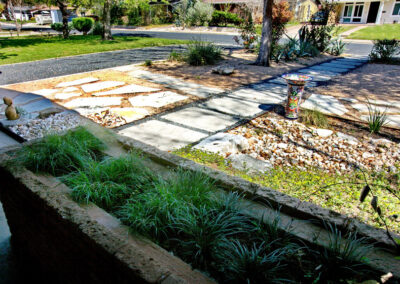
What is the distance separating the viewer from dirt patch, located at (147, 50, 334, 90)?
20.8ft

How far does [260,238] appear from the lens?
1442 millimetres

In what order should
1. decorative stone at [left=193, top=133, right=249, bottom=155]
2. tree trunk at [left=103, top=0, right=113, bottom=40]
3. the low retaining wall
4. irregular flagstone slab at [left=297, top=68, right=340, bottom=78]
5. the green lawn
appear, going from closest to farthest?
1. the low retaining wall
2. decorative stone at [left=193, top=133, right=249, bottom=155]
3. irregular flagstone slab at [left=297, top=68, right=340, bottom=78]
4. tree trunk at [left=103, top=0, right=113, bottom=40]
5. the green lawn

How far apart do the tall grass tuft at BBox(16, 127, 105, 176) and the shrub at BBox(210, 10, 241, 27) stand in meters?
22.8

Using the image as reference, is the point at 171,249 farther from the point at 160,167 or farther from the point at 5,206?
the point at 5,206

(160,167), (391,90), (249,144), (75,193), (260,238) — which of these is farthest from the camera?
(391,90)

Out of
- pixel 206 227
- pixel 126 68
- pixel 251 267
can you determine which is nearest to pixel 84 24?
pixel 126 68

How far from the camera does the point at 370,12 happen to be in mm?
30922

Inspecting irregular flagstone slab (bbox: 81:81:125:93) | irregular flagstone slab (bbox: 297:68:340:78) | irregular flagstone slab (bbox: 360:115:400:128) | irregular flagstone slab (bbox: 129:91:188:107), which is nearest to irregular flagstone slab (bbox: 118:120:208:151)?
irregular flagstone slab (bbox: 129:91:188:107)

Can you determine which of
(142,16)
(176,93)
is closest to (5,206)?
(176,93)

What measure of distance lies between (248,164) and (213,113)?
1592mm

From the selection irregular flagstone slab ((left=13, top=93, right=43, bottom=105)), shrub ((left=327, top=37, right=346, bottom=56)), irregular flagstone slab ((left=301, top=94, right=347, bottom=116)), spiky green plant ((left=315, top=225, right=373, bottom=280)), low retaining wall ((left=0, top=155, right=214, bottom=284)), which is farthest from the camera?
shrub ((left=327, top=37, right=346, bottom=56))

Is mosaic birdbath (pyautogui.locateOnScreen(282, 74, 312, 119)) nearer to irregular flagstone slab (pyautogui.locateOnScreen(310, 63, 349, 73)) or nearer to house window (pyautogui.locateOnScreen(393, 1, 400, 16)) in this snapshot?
irregular flagstone slab (pyautogui.locateOnScreen(310, 63, 349, 73))

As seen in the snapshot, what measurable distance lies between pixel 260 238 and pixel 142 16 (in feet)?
97.4

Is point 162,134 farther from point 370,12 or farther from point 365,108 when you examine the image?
point 370,12
